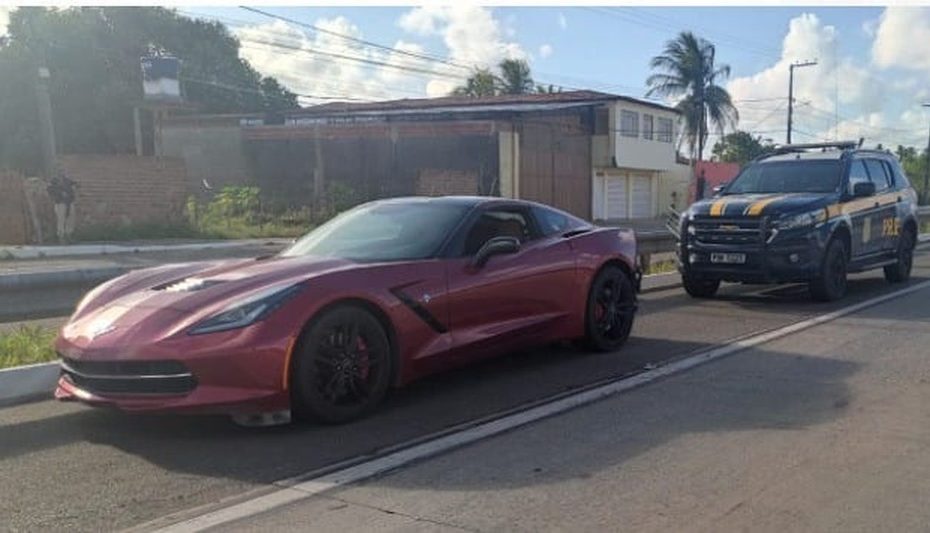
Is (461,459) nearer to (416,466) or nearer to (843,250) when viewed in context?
(416,466)

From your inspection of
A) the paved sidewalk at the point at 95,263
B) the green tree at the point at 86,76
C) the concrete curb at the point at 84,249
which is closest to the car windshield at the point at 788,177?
the paved sidewalk at the point at 95,263

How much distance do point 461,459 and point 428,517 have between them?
33.4 inches

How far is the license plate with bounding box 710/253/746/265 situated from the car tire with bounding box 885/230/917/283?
3691 millimetres

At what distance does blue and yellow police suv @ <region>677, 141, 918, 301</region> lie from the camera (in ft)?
35.5

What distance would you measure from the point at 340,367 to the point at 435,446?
0.82 m

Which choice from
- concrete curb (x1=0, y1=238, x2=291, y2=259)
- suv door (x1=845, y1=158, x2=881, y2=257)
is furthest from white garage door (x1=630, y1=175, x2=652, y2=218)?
suv door (x1=845, y1=158, x2=881, y2=257)

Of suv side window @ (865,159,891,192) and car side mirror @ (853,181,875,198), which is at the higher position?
suv side window @ (865,159,891,192)


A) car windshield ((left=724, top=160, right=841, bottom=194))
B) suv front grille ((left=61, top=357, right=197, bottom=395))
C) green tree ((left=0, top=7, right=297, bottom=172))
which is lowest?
suv front grille ((left=61, top=357, right=197, bottom=395))

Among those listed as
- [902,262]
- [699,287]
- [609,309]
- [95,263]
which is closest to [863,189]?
[902,262]

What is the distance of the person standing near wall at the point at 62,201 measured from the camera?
21672 mm

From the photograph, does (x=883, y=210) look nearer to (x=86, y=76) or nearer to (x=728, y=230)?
(x=728, y=230)

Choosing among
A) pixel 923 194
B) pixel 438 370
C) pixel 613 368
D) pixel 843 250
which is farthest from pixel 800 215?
pixel 923 194

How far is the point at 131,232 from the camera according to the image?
23.7 m

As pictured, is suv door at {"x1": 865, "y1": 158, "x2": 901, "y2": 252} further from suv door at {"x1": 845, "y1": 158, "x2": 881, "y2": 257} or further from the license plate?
the license plate
